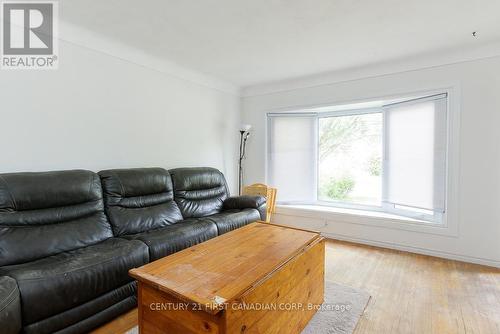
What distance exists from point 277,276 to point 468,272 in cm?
239

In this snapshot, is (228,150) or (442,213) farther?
(228,150)

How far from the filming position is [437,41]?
8.55 ft

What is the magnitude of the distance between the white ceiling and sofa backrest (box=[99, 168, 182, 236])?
137 cm

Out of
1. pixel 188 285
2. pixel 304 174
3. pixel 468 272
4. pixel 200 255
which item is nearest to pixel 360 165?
pixel 304 174

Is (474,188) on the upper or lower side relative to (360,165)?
lower

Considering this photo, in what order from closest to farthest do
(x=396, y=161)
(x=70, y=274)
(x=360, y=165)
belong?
(x=70, y=274) → (x=396, y=161) → (x=360, y=165)

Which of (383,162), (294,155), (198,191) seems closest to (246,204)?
(198,191)

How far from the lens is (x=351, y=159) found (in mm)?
A: 3916

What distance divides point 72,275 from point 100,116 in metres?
1.67

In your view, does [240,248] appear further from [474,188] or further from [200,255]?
[474,188]

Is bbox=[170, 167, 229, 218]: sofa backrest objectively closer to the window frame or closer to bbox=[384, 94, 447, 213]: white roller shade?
the window frame

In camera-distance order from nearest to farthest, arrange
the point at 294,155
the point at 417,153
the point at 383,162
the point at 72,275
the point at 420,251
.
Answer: the point at 72,275
the point at 420,251
the point at 417,153
the point at 383,162
the point at 294,155

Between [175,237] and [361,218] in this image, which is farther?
[361,218]

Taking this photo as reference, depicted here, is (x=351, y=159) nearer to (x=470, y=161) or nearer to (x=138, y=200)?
(x=470, y=161)
